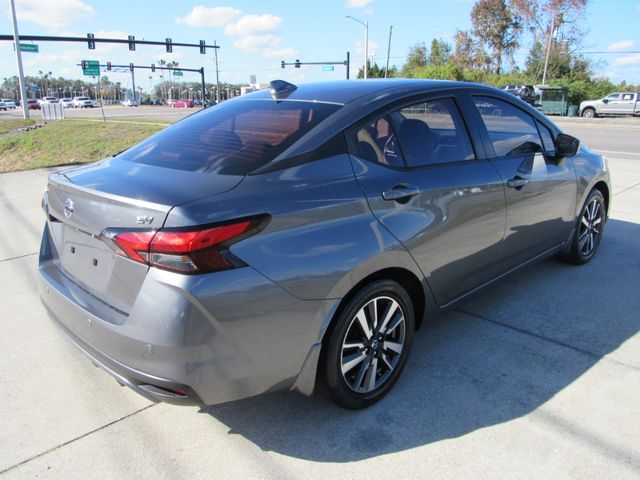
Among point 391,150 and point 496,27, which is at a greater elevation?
point 496,27

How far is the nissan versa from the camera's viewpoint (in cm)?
206

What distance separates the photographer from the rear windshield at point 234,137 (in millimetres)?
2461

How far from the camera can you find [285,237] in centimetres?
221

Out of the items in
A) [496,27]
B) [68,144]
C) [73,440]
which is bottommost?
[73,440]

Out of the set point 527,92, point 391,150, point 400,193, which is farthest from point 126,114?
point 400,193

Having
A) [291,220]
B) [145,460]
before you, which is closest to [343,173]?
[291,220]

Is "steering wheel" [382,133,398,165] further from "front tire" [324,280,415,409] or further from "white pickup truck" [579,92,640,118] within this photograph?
"white pickup truck" [579,92,640,118]

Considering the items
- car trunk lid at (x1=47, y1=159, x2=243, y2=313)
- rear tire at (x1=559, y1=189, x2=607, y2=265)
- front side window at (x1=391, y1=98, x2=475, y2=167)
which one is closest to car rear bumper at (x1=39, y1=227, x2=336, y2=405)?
car trunk lid at (x1=47, y1=159, x2=243, y2=313)

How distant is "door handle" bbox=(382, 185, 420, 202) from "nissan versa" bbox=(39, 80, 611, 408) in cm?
2

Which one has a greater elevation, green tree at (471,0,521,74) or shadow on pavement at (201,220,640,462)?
green tree at (471,0,521,74)

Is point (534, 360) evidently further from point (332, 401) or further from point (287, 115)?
point (287, 115)

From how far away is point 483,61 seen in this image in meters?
58.7

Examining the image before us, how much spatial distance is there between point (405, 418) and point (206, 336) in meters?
1.22

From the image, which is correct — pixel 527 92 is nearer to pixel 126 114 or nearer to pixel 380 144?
pixel 126 114
